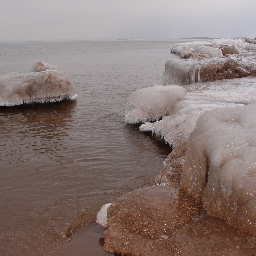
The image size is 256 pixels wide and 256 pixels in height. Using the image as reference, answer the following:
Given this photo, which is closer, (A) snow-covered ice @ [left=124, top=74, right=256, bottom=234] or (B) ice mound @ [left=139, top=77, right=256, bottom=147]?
(A) snow-covered ice @ [left=124, top=74, right=256, bottom=234]

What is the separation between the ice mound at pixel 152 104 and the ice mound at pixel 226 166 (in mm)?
5446

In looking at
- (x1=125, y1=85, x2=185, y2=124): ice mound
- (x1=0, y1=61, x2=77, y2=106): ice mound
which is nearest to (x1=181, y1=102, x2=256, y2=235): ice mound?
(x1=125, y1=85, x2=185, y2=124): ice mound

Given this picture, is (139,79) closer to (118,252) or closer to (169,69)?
(169,69)

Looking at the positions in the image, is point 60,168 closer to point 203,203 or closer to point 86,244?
point 86,244

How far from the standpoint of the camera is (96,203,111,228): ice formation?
5127 mm

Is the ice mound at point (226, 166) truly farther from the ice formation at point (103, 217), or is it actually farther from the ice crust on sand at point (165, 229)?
the ice formation at point (103, 217)

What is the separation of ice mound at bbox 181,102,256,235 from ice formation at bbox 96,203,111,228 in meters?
1.67

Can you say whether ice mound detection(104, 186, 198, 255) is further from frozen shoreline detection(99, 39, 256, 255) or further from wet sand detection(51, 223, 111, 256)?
wet sand detection(51, 223, 111, 256)

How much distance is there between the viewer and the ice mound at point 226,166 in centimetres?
408

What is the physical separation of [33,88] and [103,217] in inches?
458

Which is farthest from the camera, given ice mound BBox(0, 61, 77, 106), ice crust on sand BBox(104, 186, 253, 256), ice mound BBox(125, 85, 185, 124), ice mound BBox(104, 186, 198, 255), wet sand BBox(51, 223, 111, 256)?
ice mound BBox(0, 61, 77, 106)

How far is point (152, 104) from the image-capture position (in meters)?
11.3

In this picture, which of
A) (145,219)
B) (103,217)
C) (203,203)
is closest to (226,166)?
(203,203)

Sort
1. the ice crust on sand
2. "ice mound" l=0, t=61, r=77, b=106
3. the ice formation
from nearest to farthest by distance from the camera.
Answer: the ice crust on sand
the ice formation
"ice mound" l=0, t=61, r=77, b=106
